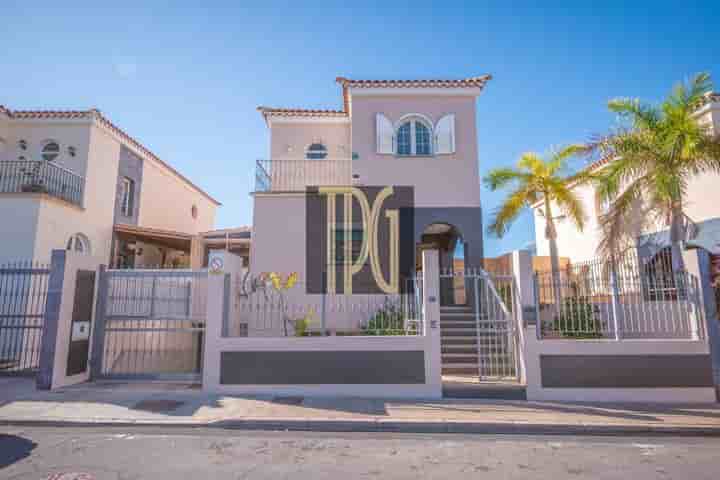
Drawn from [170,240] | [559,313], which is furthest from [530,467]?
[170,240]

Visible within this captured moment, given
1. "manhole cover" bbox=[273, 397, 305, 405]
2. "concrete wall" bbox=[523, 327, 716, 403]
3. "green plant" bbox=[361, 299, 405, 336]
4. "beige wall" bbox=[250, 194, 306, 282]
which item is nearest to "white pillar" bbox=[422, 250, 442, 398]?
"concrete wall" bbox=[523, 327, 716, 403]

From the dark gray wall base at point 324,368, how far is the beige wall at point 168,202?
12.4 metres

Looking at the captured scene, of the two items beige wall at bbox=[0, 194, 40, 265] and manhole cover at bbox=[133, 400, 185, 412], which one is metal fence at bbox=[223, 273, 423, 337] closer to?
manhole cover at bbox=[133, 400, 185, 412]

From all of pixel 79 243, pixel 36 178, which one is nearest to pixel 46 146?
pixel 36 178

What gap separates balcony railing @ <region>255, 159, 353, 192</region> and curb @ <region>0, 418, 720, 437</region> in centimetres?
846

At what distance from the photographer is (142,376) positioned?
26.1ft

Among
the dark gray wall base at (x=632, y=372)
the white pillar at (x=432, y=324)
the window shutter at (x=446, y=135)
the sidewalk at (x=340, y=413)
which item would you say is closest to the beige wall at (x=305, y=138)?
the window shutter at (x=446, y=135)

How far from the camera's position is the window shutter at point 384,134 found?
1280 cm

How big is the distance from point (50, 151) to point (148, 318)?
10.1 m

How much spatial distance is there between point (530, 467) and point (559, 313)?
4.16 meters

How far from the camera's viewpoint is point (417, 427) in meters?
5.65

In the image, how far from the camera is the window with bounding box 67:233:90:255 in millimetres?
13250

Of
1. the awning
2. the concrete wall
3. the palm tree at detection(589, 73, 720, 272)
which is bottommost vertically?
the concrete wall

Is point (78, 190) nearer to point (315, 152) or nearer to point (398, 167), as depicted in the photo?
point (315, 152)
